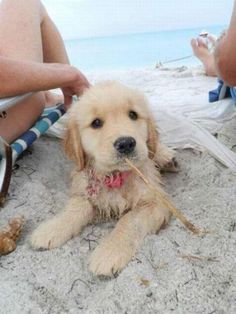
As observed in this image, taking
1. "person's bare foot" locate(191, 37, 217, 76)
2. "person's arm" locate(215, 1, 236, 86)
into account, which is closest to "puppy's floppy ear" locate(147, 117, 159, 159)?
"person's arm" locate(215, 1, 236, 86)

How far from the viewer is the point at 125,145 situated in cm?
147

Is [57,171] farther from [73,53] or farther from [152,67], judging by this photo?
[73,53]

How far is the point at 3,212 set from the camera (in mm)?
1624

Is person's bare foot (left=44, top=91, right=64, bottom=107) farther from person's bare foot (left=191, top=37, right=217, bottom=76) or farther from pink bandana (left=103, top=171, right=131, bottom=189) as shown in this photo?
person's bare foot (left=191, top=37, right=217, bottom=76)

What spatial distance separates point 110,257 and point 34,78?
2.85 feet

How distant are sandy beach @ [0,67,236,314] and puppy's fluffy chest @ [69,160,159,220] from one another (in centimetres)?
7

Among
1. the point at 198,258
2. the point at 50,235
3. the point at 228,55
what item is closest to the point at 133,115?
the point at 228,55

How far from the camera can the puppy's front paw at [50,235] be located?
1432 mm

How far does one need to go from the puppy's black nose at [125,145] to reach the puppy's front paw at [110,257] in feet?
1.01

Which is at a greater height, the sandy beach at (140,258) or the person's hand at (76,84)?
the person's hand at (76,84)

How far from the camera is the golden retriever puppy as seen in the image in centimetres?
146

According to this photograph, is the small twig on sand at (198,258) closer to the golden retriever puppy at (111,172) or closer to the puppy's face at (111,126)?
the golden retriever puppy at (111,172)

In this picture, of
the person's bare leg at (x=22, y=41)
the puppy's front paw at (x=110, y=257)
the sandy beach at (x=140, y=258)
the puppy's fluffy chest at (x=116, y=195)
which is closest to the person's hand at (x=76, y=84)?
the person's bare leg at (x=22, y=41)

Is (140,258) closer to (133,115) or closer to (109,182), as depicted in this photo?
(109,182)
